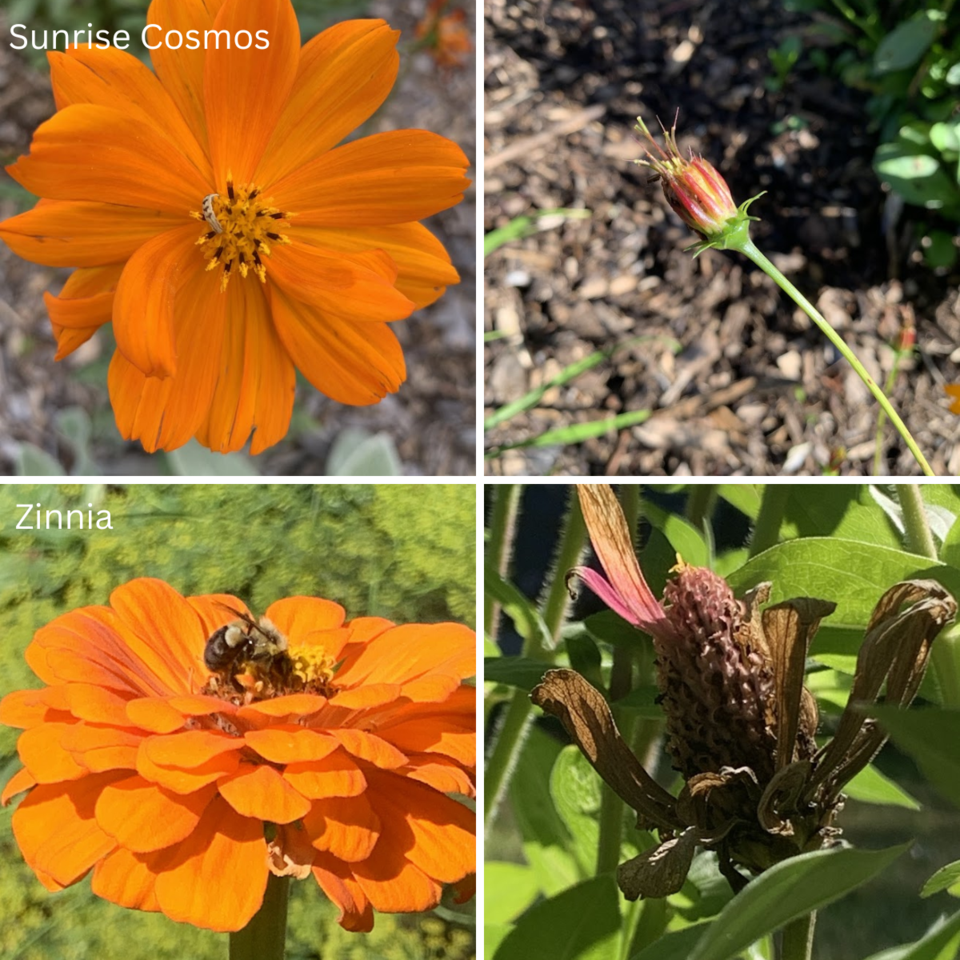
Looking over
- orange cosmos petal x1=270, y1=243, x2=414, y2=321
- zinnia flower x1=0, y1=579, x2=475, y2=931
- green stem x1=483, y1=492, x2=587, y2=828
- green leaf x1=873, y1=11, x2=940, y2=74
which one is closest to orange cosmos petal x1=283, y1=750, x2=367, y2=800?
zinnia flower x1=0, y1=579, x2=475, y2=931

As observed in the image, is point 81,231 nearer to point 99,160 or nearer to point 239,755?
point 99,160

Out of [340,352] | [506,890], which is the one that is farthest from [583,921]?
[340,352]

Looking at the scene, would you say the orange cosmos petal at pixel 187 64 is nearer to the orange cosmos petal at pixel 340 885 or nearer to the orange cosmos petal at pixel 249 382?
the orange cosmos petal at pixel 249 382

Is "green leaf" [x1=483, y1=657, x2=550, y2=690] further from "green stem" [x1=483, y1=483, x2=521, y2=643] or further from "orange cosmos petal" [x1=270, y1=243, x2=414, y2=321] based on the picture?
"orange cosmos petal" [x1=270, y1=243, x2=414, y2=321]

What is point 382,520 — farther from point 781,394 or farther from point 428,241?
point 781,394

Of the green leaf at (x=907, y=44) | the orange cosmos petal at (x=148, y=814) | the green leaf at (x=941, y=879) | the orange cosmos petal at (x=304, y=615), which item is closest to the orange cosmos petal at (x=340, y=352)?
the orange cosmos petal at (x=304, y=615)

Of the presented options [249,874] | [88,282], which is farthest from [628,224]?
[249,874]
